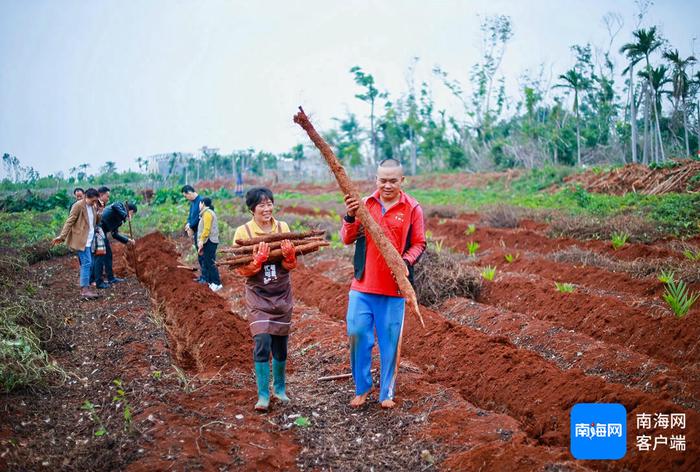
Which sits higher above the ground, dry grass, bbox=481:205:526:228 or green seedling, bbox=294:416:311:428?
dry grass, bbox=481:205:526:228

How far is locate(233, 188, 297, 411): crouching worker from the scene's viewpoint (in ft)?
14.6

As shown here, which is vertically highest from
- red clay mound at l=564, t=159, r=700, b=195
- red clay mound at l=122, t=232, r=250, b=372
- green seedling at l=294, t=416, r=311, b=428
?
red clay mound at l=564, t=159, r=700, b=195

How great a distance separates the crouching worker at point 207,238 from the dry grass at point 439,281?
3244 mm

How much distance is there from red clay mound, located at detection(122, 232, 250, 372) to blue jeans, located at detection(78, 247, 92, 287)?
42.0 inches

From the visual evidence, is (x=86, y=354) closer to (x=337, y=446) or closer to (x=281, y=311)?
(x=281, y=311)

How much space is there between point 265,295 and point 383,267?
0.93m

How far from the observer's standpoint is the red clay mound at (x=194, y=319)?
20.1ft

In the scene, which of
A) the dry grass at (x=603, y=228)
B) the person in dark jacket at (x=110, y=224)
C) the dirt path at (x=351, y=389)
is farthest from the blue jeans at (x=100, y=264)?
the dry grass at (x=603, y=228)

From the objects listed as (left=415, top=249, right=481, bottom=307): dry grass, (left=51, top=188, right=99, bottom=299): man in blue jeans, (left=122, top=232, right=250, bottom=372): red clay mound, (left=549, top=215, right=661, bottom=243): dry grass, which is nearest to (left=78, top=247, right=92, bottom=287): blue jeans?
(left=51, top=188, right=99, bottom=299): man in blue jeans

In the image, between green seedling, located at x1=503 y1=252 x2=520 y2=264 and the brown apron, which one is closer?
the brown apron

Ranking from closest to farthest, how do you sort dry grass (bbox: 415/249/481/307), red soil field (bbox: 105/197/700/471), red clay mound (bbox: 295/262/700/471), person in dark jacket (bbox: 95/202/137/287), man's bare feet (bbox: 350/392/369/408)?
red clay mound (bbox: 295/262/700/471), red soil field (bbox: 105/197/700/471), man's bare feet (bbox: 350/392/369/408), dry grass (bbox: 415/249/481/307), person in dark jacket (bbox: 95/202/137/287)

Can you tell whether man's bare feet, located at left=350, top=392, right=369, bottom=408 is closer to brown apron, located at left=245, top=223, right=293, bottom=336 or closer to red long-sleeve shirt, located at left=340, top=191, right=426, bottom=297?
brown apron, located at left=245, top=223, right=293, bottom=336

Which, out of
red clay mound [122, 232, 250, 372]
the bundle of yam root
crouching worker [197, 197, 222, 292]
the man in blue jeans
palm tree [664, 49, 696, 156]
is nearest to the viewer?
the bundle of yam root

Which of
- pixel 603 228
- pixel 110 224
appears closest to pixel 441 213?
pixel 603 228
